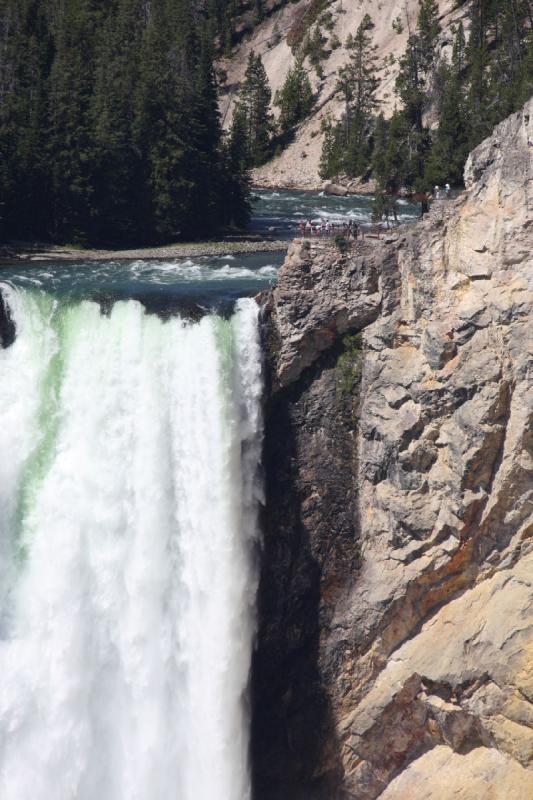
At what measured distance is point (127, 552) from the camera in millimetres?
20750

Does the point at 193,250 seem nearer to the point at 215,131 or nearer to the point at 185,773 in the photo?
the point at 215,131

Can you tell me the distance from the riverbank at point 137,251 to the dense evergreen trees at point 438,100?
6.84 meters

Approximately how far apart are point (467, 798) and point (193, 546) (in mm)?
8237

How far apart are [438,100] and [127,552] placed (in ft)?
141

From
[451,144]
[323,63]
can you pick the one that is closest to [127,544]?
[451,144]

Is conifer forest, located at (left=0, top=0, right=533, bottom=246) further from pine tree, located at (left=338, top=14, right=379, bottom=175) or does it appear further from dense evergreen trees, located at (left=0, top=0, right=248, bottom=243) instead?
Answer: pine tree, located at (left=338, top=14, right=379, bottom=175)

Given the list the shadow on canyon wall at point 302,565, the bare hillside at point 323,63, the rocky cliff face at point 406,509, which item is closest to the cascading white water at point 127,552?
the shadow on canyon wall at point 302,565

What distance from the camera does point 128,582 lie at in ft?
67.7

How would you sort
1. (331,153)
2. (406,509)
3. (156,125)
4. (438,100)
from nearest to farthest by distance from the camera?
(406,509), (156,125), (438,100), (331,153)

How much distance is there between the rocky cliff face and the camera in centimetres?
1766

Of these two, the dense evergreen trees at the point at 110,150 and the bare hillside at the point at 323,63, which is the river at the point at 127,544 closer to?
the dense evergreen trees at the point at 110,150

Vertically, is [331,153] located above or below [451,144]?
above

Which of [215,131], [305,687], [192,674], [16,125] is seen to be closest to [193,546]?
[192,674]

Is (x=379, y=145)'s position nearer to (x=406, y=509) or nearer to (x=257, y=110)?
(x=257, y=110)
